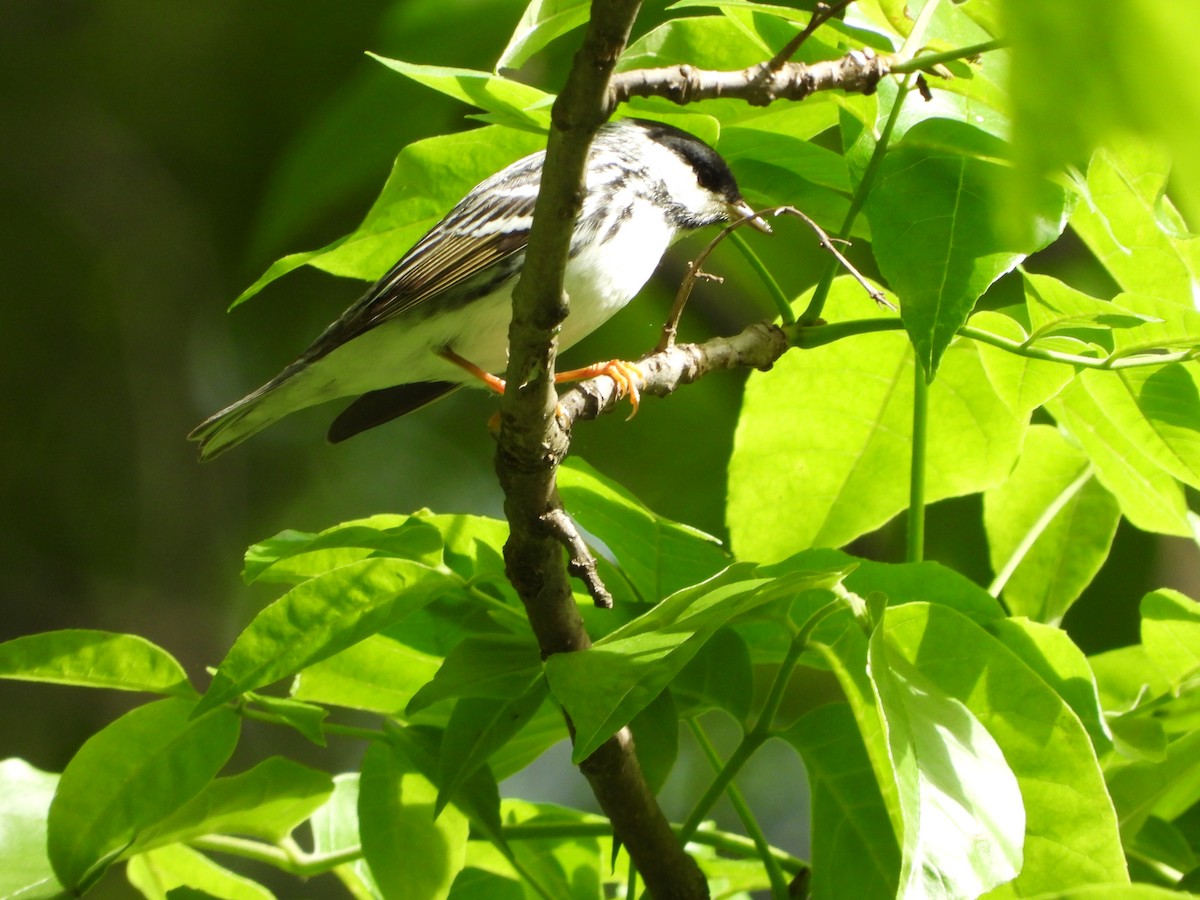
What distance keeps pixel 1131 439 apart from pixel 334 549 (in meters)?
0.74

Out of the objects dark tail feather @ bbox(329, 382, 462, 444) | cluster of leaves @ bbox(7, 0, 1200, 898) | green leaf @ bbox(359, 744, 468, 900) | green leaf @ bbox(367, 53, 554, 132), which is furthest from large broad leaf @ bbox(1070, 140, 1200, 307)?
dark tail feather @ bbox(329, 382, 462, 444)

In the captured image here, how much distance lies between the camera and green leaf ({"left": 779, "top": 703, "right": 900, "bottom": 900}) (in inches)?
Answer: 33.4

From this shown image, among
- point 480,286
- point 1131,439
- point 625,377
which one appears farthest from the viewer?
point 480,286

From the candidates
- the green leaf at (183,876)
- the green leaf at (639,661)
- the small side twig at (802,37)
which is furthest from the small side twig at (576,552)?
the green leaf at (183,876)

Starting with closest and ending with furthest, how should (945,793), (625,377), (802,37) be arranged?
(945,793) → (802,37) → (625,377)

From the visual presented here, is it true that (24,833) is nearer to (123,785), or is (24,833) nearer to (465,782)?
(123,785)

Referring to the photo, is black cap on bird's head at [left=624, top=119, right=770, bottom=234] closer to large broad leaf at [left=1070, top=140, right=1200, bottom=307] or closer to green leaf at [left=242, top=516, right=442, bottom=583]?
large broad leaf at [left=1070, top=140, right=1200, bottom=307]

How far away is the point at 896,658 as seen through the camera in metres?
0.79

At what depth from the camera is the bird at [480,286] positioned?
5.78 ft

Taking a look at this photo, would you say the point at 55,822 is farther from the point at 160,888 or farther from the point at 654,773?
the point at 654,773

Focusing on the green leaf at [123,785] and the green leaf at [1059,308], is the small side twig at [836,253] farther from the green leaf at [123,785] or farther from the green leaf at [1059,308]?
the green leaf at [123,785]

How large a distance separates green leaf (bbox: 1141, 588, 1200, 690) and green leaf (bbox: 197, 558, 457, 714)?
0.67 m

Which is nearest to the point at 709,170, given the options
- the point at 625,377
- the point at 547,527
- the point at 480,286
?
the point at 480,286

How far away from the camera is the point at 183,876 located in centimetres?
119
